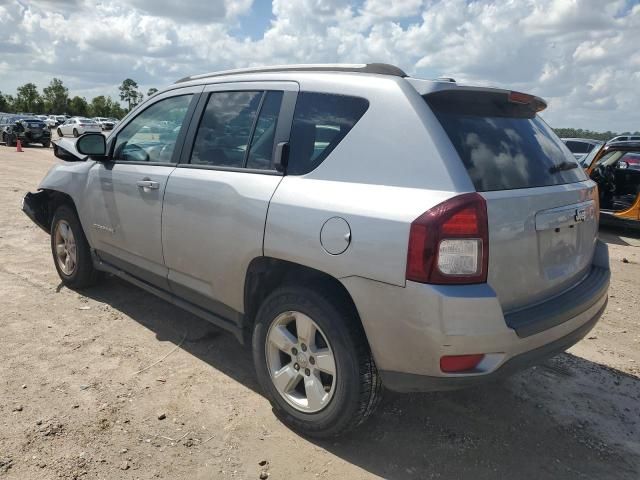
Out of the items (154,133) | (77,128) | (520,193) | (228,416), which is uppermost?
(154,133)

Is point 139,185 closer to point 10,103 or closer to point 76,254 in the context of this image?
point 76,254

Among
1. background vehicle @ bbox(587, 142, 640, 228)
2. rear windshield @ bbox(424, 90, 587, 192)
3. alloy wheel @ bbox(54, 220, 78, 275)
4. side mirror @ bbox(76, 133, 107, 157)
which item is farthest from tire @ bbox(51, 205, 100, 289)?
Result: background vehicle @ bbox(587, 142, 640, 228)

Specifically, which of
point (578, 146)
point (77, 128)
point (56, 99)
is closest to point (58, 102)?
point (56, 99)

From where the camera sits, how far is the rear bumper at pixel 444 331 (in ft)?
7.50

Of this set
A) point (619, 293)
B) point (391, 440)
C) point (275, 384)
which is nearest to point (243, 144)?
point (275, 384)

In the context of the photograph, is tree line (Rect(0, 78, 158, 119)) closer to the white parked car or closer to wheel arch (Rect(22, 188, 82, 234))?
the white parked car

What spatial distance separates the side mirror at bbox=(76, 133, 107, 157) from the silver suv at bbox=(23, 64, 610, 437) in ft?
2.99

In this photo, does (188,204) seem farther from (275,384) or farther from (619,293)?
(619,293)

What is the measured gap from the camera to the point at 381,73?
279 cm

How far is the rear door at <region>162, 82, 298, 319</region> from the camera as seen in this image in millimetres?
3041

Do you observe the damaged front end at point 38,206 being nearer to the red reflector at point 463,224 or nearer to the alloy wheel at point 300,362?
the alloy wheel at point 300,362

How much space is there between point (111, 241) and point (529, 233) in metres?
3.26

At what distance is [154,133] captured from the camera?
162 inches

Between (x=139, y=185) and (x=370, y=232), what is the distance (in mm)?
2164
